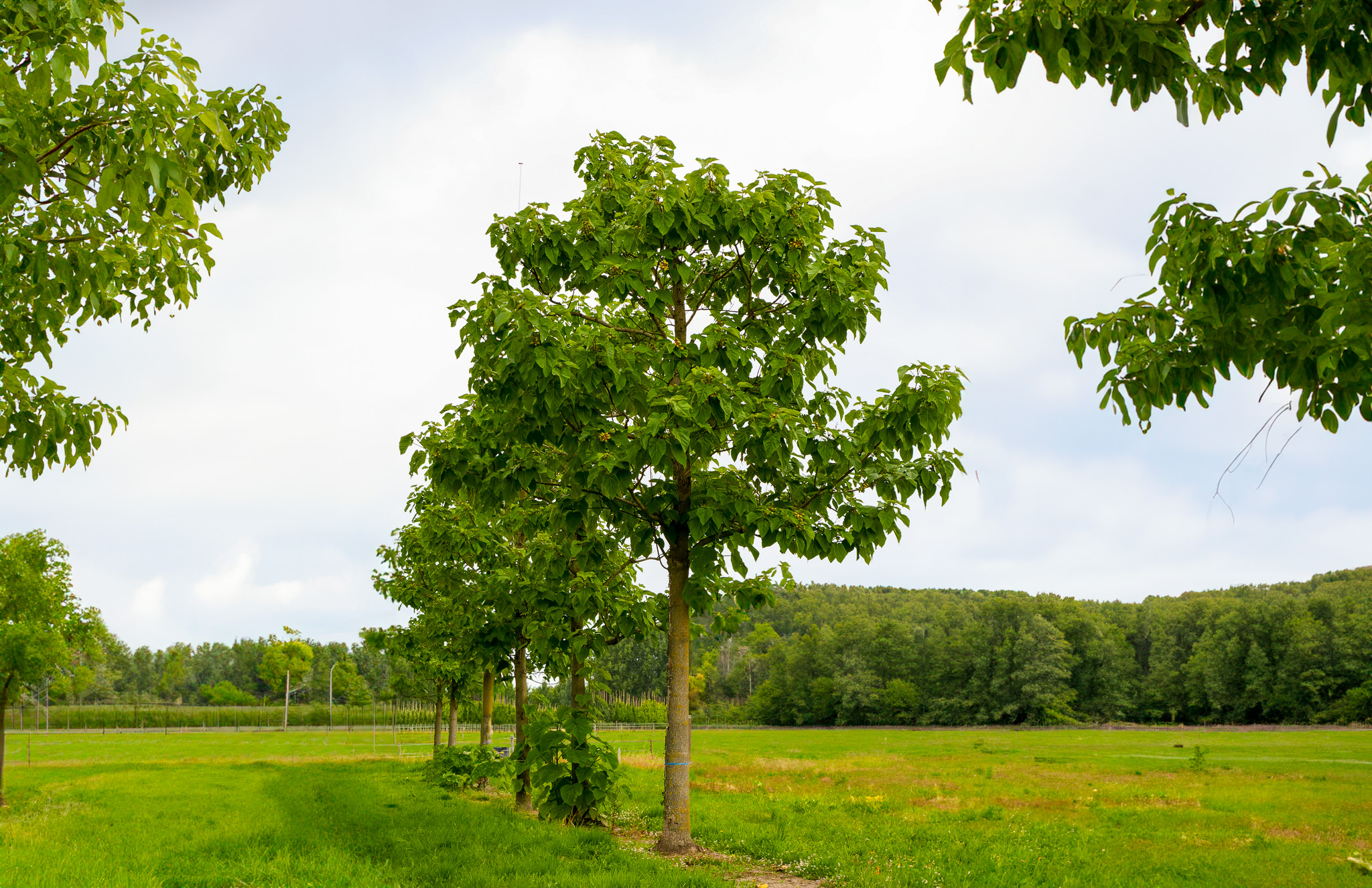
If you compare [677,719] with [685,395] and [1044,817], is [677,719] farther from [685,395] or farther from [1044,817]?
[1044,817]

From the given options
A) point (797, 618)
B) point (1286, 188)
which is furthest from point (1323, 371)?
point (797, 618)

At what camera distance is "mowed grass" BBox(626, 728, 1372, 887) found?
12.2 meters

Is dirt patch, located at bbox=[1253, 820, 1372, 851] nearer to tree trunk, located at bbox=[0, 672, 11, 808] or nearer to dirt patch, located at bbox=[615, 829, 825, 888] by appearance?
dirt patch, located at bbox=[615, 829, 825, 888]

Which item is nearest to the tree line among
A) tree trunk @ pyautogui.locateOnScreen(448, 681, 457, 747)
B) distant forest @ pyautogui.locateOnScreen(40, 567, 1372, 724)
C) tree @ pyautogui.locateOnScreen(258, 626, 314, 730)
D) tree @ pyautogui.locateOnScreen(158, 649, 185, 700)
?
tree trunk @ pyautogui.locateOnScreen(448, 681, 457, 747)

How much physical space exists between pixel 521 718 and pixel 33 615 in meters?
15.1

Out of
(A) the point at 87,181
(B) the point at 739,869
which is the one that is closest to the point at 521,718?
(B) the point at 739,869

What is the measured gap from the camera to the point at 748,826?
1499cm

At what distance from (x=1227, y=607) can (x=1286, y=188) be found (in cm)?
11812

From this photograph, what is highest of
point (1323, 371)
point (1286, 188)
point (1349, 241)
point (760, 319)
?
point (760, 319)

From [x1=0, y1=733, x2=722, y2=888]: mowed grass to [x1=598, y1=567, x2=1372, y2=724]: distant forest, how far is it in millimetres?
57687

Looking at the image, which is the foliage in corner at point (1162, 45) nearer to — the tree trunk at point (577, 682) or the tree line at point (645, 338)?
the tree line at point (645, 338)

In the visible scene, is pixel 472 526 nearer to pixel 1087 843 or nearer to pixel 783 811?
pixel 783 811

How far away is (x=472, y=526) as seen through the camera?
17.4m

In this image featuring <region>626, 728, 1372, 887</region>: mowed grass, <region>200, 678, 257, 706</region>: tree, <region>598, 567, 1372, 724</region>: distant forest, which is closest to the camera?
<region>626, 728, 1372, 887</region>: mowed grass
